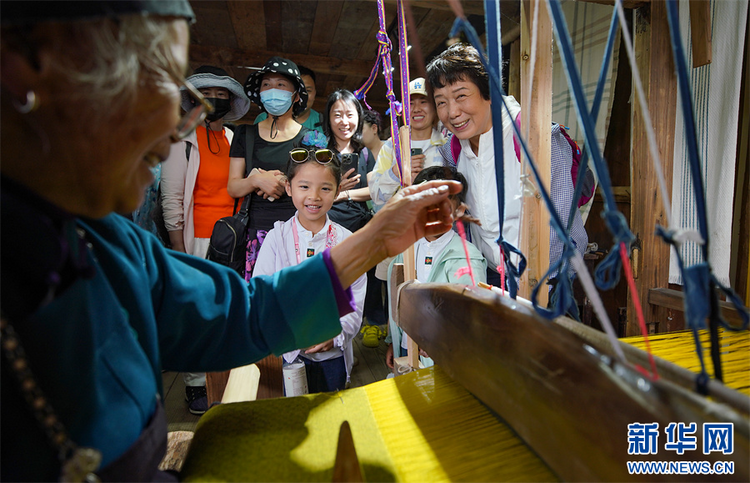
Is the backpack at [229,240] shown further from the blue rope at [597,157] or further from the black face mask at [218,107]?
the blue rope at [597,157]

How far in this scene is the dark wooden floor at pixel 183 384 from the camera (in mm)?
2557

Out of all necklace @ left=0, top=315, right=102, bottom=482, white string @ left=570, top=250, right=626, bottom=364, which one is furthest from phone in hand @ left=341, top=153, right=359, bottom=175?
necklace @ left=0, top=315, right=102, bottom=482

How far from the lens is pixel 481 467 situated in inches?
30.2

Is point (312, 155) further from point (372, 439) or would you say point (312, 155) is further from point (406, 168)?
point (372, 439)

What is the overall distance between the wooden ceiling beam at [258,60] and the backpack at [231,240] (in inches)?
136

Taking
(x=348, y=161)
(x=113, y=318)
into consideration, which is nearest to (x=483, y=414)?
(x=113, y=318)

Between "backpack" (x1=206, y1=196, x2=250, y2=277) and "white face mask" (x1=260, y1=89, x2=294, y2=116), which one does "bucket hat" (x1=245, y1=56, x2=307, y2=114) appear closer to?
"white face mask" (x1=260, y1=89, x2=294, y2=116)

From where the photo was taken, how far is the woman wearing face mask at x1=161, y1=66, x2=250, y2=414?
8.32 ft

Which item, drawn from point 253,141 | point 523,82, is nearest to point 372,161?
point 253,141

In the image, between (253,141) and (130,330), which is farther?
(253,141)

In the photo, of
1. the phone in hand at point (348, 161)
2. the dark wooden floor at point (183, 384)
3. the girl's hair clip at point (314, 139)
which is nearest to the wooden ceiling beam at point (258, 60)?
the phone in hand at point (348, 161)

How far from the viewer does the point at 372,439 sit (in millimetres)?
878

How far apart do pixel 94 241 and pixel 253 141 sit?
2120 millimetres

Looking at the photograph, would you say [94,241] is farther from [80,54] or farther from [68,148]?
[80,54]
